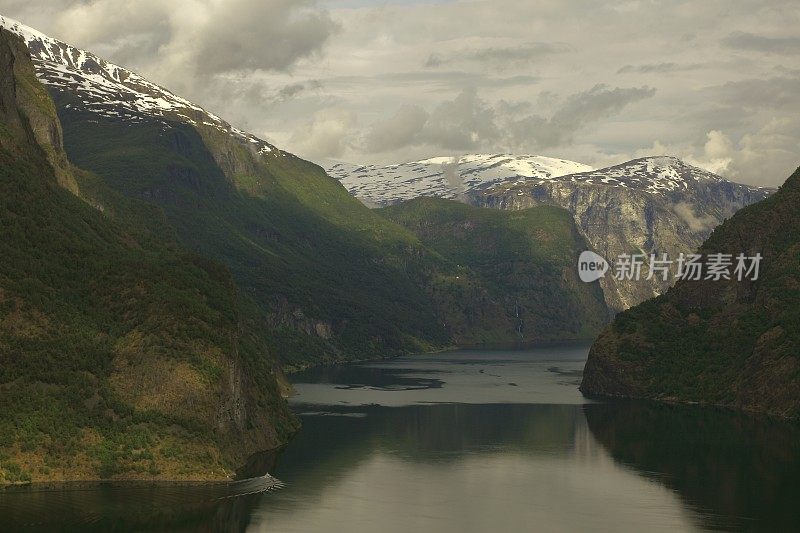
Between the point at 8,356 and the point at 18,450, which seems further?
the point at 8,356

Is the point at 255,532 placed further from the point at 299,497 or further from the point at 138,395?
the point at 138,395

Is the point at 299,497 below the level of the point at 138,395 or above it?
below

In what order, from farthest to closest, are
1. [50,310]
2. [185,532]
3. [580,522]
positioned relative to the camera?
1. [50,310]
2. [580,522]
3. [185,532]

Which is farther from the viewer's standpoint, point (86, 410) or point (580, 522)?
point (86, 410)

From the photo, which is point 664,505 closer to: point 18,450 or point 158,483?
point 158,483

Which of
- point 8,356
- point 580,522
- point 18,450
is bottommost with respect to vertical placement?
point 580,522

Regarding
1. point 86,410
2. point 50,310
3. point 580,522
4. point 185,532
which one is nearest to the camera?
point 185,532

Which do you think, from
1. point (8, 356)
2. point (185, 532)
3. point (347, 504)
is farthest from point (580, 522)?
point (8, 356)

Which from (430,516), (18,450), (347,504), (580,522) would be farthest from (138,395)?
(580,522)

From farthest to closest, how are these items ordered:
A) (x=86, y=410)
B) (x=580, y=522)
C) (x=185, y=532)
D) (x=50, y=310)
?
(x=50, y=310) < (x=86, y=410) < (x=580, y=522) < (x=185, y=532)
